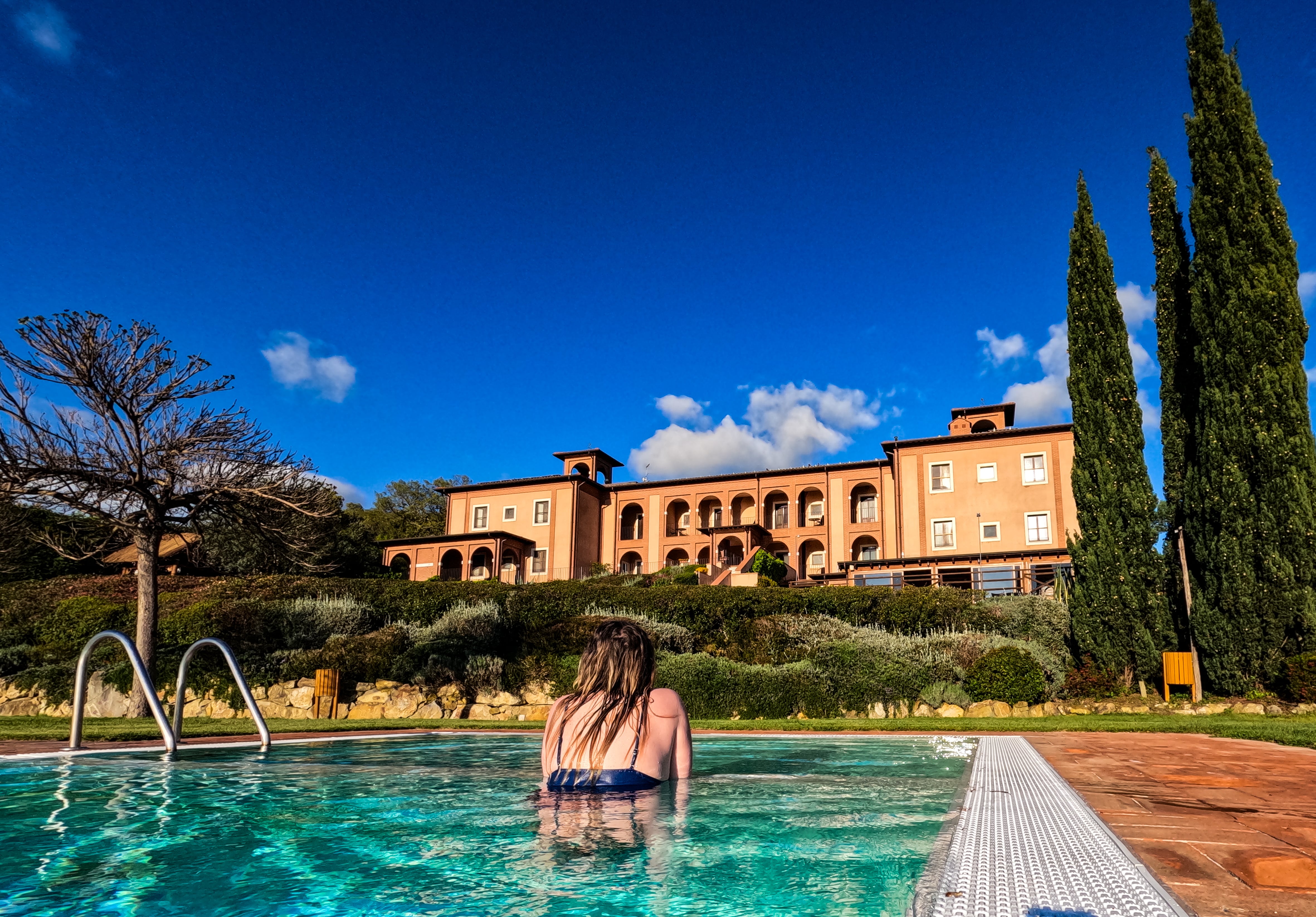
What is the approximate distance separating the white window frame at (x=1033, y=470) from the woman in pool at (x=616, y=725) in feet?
108

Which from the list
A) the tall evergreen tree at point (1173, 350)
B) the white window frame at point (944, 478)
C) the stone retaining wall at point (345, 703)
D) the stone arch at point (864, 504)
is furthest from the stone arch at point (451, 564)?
the tall evergreen tree at point (1173, 350)

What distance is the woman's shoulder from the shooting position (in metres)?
4.50

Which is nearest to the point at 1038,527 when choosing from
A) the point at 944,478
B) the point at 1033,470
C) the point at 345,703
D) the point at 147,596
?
the point at 1033,470

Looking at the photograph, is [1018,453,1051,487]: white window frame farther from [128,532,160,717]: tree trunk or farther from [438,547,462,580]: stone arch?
[128,532,160,717]: tree trunk

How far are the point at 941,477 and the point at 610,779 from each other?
111ft

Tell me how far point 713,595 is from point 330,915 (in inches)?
645

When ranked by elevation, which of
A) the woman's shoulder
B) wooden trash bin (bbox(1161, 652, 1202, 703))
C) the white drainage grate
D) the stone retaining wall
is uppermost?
the woman's shoulder

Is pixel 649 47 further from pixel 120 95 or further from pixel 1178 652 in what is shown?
pixel 1178 652

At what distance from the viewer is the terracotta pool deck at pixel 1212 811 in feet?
7.47

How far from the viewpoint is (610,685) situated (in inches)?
169

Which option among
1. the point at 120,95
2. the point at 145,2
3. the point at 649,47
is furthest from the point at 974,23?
the point at 120,95

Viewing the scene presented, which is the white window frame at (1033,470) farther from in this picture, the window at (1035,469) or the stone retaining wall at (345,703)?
the stone retaining wall at (345,703)

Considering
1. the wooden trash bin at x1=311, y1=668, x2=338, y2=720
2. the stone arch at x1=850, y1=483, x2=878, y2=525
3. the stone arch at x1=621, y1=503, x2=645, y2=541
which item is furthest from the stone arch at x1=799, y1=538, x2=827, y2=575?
the wooden trash bin at x1=311, y1=668, x2=338, y2=720

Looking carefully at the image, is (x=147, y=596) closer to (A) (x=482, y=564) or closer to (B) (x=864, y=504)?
(A) (x=482, y=564)
